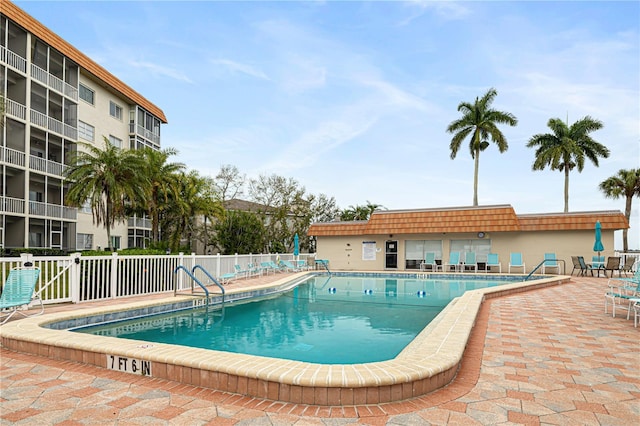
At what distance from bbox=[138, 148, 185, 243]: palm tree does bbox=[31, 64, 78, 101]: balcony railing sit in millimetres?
6792

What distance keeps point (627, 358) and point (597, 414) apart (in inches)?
85.3

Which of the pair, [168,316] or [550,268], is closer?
[168,316]

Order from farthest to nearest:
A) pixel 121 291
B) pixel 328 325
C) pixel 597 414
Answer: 1. pixel 121 291
2. pixel 328 325
3. pixel 597 414

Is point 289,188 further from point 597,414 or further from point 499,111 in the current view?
point 597,414

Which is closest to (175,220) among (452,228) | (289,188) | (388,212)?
(289,188)

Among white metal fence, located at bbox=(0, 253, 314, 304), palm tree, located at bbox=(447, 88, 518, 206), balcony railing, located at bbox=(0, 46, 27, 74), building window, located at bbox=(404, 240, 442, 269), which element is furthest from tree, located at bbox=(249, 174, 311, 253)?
white metal fence, located at bbox=(0, 253, 314, 304)

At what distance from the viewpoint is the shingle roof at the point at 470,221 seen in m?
19.3

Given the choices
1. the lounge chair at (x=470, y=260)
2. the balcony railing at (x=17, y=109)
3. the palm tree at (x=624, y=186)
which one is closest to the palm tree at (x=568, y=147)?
the palm tree at (x=624, y=186)

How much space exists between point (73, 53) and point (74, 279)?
71.0 ft

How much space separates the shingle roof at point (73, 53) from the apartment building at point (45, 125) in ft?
0.19

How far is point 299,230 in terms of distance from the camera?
110ft

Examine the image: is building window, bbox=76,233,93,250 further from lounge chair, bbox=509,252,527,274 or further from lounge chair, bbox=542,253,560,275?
lounge chair, bbox=542,253,560,275

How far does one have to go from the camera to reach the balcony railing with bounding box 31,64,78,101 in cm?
2234

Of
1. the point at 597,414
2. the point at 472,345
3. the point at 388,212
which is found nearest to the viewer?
the point at 597,414
